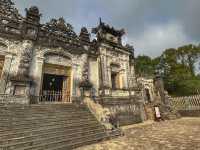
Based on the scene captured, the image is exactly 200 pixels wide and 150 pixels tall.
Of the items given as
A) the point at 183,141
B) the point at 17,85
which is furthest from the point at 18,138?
the point at 183,141

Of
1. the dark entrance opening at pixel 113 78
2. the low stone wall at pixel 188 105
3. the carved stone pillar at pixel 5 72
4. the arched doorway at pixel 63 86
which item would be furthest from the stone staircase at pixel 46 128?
the low stone wall at pixel 188 105

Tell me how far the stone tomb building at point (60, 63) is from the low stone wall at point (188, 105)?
15.0ft

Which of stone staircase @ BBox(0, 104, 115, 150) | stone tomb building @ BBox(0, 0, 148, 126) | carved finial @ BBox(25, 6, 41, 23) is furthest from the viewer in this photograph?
carved finial @ BBox(25, 6, 41, 23)

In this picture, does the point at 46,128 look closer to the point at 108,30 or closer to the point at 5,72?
the point at 5,72

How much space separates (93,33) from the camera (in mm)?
16109

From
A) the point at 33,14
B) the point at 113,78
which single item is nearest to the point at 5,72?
the point at 33,14

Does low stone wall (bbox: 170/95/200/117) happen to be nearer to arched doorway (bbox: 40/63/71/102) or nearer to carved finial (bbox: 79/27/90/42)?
arched doorway (bbox: 40/63/71/102)

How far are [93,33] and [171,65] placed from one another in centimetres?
Result: 2408

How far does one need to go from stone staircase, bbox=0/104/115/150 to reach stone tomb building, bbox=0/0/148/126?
2238mm

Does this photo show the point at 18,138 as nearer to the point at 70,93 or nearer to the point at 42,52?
the point at 70,93

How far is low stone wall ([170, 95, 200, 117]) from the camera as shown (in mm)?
14113

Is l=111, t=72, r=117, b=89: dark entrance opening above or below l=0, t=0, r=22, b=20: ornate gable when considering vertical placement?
below

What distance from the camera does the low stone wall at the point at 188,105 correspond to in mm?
14113

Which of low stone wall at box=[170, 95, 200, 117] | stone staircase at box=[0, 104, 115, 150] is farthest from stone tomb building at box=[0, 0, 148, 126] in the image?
low stone wall at box=[170, 95, 200, 117]
